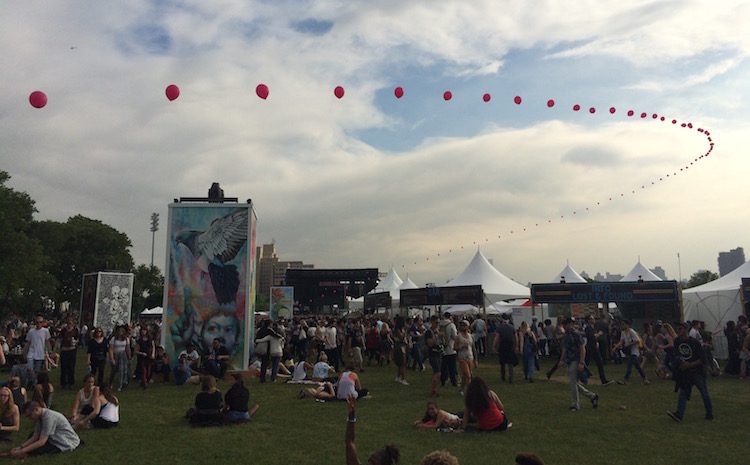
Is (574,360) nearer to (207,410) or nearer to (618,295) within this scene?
(207,410)

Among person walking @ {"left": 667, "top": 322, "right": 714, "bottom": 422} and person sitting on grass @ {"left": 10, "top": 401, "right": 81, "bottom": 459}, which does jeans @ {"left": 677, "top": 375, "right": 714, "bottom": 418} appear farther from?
person sitting on grass @ {"left": 10, "top": 401, "right": 81, "bottom": 459}

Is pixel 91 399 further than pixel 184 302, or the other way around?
pixel 184 302

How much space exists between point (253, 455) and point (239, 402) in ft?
7.04

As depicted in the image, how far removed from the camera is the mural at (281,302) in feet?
99.7

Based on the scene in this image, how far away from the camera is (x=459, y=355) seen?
11.5 meters

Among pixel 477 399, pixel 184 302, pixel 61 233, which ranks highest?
pixel 61 233

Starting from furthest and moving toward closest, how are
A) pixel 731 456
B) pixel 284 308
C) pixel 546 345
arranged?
1. pixel 284 308
2. pixel 546 345
3. pixel 731 456

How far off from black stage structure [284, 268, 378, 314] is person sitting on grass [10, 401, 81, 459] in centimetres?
4410

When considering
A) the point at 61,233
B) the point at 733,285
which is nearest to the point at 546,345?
the point at 733,285

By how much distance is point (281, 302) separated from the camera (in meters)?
30.6

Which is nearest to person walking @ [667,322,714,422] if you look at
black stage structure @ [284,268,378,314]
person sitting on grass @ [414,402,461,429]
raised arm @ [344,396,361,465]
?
person sitting on grass @ [414,402,461,429]

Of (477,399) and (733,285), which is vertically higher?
(733,285)

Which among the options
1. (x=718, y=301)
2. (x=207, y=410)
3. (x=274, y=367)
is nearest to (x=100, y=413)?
(x=207, y=410)

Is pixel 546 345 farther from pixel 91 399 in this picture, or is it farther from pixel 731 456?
pixel 91 399
